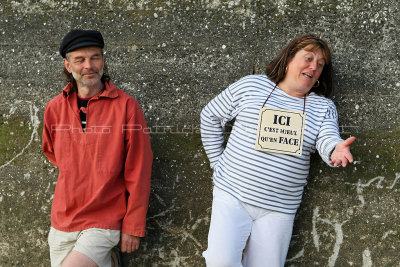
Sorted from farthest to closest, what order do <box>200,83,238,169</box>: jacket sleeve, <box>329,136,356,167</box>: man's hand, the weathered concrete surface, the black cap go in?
the weathered concrete surface < <box>200,83,238,169</box>: jacket sleeve < the black cap < <box>329,136,356,167</box>: man's hand

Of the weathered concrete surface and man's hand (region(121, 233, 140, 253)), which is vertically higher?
the weathered concrete surface

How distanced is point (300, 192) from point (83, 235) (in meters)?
1.39

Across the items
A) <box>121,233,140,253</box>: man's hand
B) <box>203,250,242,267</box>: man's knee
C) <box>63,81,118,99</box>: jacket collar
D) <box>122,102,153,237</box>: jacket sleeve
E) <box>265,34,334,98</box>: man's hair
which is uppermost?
<box>265,34,334,98</box>: man's hair

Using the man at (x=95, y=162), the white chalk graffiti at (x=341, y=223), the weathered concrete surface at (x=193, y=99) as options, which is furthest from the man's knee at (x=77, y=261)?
the white chalk graffiti at (x=341, y=223)

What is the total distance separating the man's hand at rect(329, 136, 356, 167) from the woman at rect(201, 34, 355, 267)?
162 mm

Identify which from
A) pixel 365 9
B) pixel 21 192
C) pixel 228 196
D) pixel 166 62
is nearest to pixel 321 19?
pixel 365 9

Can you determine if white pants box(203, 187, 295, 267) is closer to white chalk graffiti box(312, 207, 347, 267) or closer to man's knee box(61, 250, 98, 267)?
white chalk graffiti box(312, 207, 347, 267)

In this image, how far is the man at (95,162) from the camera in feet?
8.39

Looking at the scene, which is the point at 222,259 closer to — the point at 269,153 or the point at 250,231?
the point at 250,231

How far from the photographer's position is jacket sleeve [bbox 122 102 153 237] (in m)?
2.62

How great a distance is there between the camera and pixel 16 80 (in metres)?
3.11

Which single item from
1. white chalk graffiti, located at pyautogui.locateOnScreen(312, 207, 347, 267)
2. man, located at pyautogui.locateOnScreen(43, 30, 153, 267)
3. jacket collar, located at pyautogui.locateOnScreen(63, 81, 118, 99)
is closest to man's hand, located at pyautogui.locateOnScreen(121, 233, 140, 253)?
man, located at pyautogui.locateOnScreen(43, 30, 153, 267)

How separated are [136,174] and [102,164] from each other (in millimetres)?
216

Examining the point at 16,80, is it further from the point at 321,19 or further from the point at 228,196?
the point at 321,19
